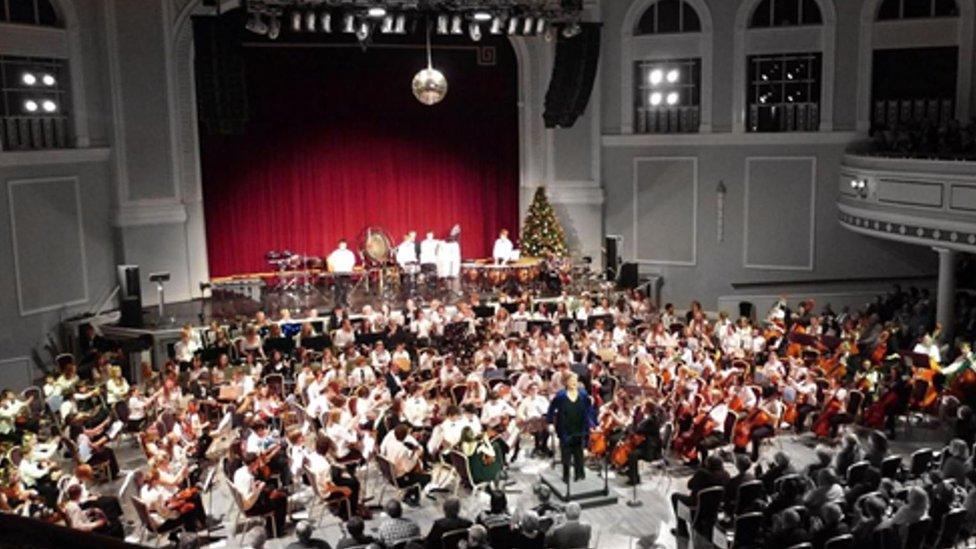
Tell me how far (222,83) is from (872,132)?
15.4 m

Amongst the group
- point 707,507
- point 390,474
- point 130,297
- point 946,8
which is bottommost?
point 390,474

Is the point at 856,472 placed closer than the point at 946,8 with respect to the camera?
Yes

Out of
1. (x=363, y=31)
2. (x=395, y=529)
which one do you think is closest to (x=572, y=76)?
(x=363, y=31)

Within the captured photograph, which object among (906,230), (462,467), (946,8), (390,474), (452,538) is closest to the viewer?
(452,538)

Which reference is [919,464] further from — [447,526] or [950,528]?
[447,526]

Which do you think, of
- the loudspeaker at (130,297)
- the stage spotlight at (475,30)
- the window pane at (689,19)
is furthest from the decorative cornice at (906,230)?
the loudspeaker at (130,297)

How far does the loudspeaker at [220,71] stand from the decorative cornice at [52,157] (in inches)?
99.1

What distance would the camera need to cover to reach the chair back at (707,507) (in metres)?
10.5

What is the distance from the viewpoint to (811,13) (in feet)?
78.2

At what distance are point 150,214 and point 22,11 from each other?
16.4 ft

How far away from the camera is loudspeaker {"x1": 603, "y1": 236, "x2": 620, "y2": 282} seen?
24.0m

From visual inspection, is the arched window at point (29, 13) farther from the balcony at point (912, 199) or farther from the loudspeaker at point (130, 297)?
the balcony at point (912, 199)

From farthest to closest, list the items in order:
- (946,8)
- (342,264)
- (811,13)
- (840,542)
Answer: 1. (811,13)
2. (342,264)
3. (946,8)
4. (840,542)

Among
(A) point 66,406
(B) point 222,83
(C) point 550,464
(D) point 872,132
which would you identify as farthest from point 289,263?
(D) point 872,132
